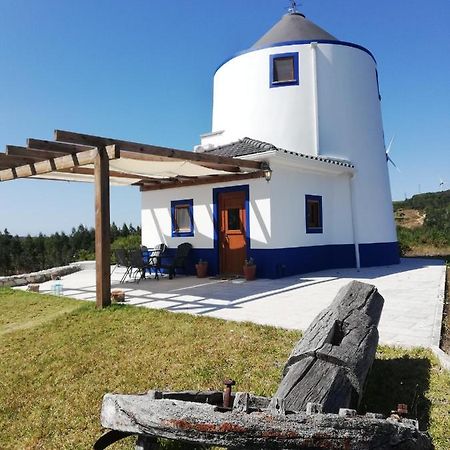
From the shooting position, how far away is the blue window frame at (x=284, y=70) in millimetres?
14750

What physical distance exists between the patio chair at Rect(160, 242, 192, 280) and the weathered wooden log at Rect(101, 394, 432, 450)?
10.3 meters

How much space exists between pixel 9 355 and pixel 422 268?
12.6 meters

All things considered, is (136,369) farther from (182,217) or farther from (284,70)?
(284,70)

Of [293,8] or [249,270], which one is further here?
[293,8]

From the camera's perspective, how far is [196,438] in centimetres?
270

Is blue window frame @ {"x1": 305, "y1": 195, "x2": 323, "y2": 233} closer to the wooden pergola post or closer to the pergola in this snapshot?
the pergola

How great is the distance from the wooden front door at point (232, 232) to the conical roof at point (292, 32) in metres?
6.01

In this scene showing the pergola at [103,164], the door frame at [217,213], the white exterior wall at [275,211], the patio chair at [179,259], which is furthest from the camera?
the patio chair at [179,259]

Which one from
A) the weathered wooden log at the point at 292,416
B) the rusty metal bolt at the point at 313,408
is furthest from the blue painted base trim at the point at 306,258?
the rusty metal bolt at the point at 313,408

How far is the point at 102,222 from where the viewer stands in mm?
8375

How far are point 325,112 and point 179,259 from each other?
715cm

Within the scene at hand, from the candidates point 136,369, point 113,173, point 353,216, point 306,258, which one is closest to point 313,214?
point 306,258

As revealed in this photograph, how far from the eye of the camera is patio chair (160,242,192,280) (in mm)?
13164

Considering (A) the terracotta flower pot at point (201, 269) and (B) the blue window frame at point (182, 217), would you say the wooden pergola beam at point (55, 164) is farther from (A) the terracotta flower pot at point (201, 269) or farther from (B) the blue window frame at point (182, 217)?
(A) the terracotta flower pot at point (201, 269)
